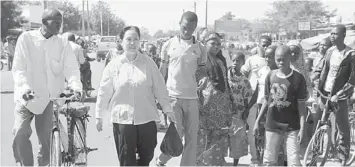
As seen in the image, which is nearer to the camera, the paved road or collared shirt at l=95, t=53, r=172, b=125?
collared shirt at l=95, t=53, r=172, b=125

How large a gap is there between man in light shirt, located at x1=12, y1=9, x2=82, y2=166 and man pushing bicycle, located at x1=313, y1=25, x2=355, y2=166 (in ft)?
11.8

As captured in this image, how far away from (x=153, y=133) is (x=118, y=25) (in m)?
97.6

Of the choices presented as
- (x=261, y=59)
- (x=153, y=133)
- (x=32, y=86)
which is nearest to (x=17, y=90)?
(x=32, y=86)

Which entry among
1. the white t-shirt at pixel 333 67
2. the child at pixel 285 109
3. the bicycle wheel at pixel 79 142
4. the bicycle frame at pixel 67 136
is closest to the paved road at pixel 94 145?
the bicycle wheel at pixel 79 142

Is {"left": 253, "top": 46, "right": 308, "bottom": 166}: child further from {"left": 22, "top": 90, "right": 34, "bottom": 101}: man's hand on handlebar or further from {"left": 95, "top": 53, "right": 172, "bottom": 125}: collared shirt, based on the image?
{"left": 22, "top": 90, "right": 34, "bottom": 101}: man's hand on handlebar

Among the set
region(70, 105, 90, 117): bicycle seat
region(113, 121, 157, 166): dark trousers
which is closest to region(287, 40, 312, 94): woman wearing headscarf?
region(113, 121, 157, 166): dark trousers

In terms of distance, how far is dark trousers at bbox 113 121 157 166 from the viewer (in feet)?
17.0

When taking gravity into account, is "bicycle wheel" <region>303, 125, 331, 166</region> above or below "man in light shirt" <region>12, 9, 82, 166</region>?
Answer: below

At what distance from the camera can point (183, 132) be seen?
6648 millimetres

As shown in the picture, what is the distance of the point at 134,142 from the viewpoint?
5.20 m

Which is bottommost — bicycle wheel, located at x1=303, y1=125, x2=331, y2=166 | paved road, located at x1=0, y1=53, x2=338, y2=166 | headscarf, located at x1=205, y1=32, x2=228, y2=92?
paved road, located at x1=0, y1=53, x2=338, y2=166

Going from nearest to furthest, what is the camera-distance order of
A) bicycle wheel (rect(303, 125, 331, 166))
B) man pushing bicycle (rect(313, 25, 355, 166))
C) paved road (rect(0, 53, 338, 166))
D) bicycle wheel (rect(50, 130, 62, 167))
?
bicycle wheel (rect(50, 130, 62, 167)) → bicycle wheel (rect(303, 125, 331, 166)) → man pushing bicycle (rect(313, 25, 355, 166)) → paved road (rect(0, 53, 338, 166))

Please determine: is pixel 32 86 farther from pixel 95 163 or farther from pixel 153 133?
pixel 95 163

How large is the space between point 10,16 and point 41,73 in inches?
1779
